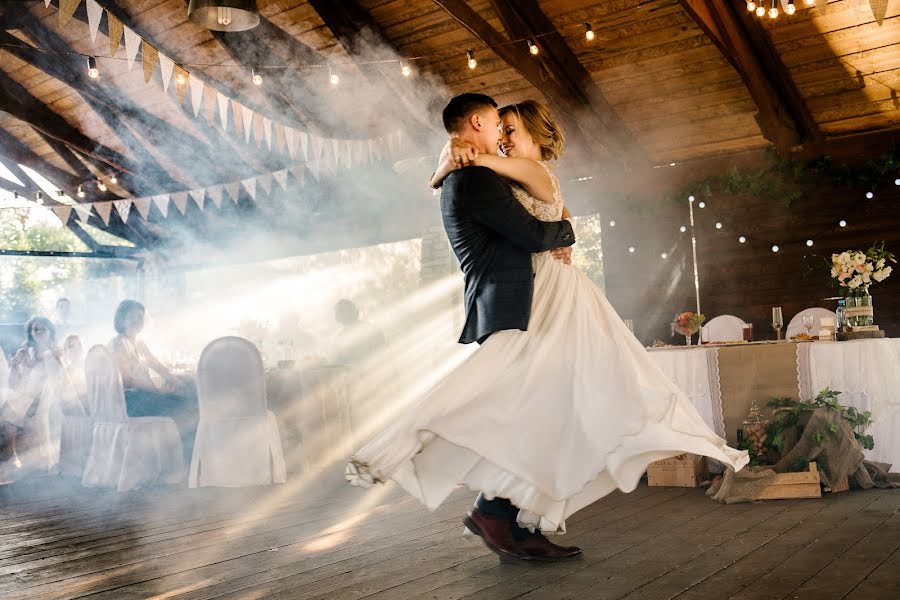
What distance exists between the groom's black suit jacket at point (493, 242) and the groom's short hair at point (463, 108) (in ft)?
0.64

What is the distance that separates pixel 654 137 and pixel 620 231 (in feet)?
3.77

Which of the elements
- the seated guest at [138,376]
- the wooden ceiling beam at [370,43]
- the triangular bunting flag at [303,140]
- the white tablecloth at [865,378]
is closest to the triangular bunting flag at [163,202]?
the triangular bunting flag at [303,140]

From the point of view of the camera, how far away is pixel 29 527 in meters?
4.26

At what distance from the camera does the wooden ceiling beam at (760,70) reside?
6.07 meters

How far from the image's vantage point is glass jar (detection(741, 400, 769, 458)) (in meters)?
4.33

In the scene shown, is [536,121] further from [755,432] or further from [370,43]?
[370,43]

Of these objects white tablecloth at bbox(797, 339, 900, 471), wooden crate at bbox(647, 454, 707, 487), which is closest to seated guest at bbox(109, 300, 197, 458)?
wooden crate at bbox(647, 454, 707, 487)

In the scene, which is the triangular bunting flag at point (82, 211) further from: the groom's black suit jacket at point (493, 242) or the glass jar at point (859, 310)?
the groom's black suit jacket at point (493, 242)

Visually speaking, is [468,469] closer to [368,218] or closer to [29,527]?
[29,527]

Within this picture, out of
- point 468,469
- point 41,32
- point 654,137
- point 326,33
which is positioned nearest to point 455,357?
point 654,137

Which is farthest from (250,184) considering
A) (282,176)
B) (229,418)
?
(229,418)

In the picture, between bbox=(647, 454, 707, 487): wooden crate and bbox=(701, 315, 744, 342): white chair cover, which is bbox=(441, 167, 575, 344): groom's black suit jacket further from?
bbox=(701, 315, 744, 342): white chair cover

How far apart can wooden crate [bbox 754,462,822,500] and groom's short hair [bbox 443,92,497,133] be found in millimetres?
2508

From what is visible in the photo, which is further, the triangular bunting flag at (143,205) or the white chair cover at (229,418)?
the triangular bunting flag at (143,205)
